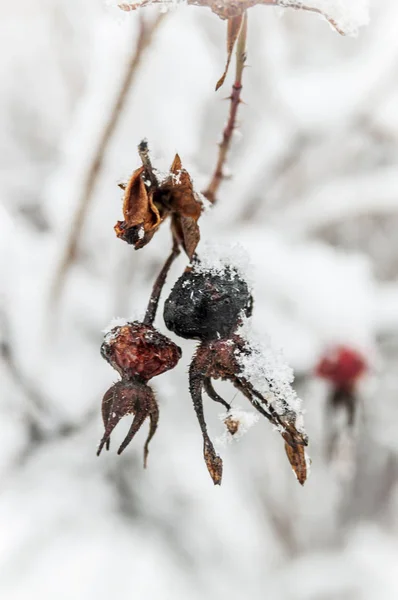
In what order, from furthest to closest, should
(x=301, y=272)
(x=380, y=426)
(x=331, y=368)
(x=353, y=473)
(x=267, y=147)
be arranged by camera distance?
(x=353, y=473), (x=380, y=426), (x=267, y=147), (x=301, y=272), (x=331, y=368)

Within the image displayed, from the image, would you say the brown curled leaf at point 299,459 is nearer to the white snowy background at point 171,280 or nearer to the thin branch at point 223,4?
the thin branch at point 223,4

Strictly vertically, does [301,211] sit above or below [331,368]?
above

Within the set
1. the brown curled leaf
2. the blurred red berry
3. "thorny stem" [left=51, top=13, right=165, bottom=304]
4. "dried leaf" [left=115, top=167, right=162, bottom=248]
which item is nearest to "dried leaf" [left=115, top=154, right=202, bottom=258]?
"dried leaf" [left=115, top=167, right=162, bottom=248]

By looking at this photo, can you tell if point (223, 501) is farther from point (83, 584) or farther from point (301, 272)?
point (301, 272)

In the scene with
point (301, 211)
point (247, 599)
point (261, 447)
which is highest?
point (301, 211)

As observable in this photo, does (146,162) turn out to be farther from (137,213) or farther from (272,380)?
(272,380)

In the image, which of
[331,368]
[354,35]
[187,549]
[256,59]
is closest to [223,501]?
[187,549]

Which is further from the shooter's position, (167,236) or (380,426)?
(380,426)
